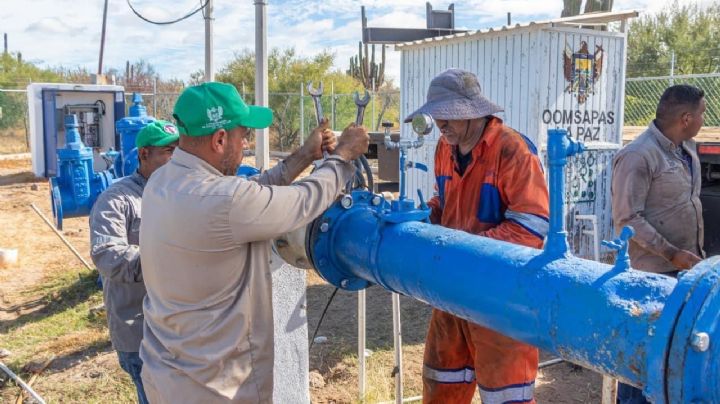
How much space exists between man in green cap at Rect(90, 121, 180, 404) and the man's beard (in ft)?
3.09

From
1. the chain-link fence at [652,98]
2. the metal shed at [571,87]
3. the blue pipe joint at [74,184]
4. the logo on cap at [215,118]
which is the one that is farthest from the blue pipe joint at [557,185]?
the chain-link fence at [652,98]

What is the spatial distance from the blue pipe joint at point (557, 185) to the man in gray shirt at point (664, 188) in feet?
5.69

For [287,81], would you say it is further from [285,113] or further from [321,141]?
[321,141]

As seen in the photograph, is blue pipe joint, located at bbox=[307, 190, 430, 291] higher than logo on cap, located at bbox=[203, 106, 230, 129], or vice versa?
logo on cap, located at bbox=[203, 106, 230, 129]

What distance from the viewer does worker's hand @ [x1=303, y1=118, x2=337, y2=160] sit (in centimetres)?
208

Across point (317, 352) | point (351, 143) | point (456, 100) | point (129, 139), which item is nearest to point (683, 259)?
point (456, 100)

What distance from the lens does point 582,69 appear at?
7211 mm

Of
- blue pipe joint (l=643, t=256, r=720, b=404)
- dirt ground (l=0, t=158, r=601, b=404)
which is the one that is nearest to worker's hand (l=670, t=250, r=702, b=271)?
dirt ground (l=0, t=158, r=601, b=404)

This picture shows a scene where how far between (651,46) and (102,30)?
2169 cm

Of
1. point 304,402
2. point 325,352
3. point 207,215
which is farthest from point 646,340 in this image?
point 325,352

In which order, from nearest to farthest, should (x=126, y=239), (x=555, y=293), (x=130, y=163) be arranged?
(x=555, y=293)
(x=126, y=239)
(x=130, y=163)

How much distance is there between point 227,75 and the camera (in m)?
24.4

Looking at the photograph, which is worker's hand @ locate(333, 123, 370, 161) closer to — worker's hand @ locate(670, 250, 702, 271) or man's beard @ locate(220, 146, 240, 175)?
man's beard @ locate(220, 146, 240, 175)

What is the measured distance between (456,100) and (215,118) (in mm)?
975
